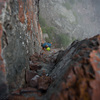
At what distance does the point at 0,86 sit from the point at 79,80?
886mm

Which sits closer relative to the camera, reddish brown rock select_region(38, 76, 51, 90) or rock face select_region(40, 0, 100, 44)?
reddish brown rock select_region(38, 76, 51, 90)

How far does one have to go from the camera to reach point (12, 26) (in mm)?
1372

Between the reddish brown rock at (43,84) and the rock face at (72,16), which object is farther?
the rock face at (72,16)

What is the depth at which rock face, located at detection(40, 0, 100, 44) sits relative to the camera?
1261 cm

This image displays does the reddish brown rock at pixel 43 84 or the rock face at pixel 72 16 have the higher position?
the rock face at pixel 72 16

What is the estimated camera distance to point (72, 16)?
15047mm

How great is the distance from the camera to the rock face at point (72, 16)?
1261 cm

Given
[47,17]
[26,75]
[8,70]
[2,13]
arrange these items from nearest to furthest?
1. [2,13]
2. [8,70]
3. [26,75]
4. [47,17]

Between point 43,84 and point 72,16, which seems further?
point 72,16

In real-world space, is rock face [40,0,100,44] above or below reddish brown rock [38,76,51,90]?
above

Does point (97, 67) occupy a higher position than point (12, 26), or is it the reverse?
point (12, 26)

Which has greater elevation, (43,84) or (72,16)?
(72,16)

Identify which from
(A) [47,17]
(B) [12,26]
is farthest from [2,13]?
(A) [47,17]

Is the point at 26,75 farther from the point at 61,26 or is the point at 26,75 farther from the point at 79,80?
the point at 61,26
